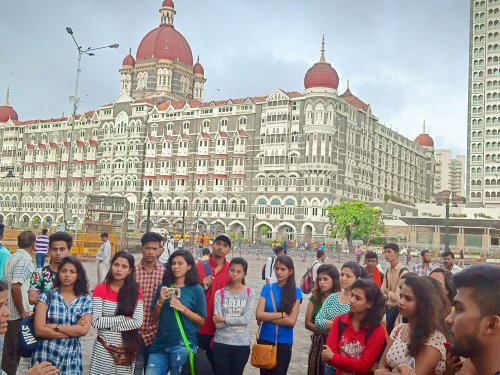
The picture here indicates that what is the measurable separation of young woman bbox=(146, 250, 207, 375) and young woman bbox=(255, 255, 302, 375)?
0.71m

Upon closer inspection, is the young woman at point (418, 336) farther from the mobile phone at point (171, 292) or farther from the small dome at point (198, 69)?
the small dome at point (198, 69)

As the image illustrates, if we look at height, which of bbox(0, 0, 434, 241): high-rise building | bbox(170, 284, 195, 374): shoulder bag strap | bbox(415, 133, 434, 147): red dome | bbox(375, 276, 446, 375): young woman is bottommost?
bbox(170, 284, 195, 374): shoulder bag strap

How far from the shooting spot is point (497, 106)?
74250 millimetres

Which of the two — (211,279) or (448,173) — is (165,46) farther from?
(448,173)

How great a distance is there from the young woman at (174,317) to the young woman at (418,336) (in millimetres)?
1826

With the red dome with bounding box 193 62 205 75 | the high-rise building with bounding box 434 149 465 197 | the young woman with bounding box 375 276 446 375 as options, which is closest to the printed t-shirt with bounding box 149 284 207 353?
the young woman with bounding box 375 276 446 375

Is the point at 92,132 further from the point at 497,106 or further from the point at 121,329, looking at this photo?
the point at 121,329

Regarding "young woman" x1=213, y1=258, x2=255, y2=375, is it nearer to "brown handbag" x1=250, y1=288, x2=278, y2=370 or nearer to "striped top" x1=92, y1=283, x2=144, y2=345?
"brown handbag" x1=250, y1=288, x2=278, y2=370

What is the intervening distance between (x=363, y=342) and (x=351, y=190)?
56.7m

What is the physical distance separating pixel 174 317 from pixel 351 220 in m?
48.4

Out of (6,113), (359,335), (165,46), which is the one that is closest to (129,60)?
(165,46)

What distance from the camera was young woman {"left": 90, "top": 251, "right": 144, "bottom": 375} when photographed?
15.4ft

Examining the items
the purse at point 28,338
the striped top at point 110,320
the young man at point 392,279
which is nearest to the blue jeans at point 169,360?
the striped top at point 110,320

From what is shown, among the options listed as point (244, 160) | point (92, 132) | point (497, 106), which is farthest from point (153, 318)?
point (497, 106)
